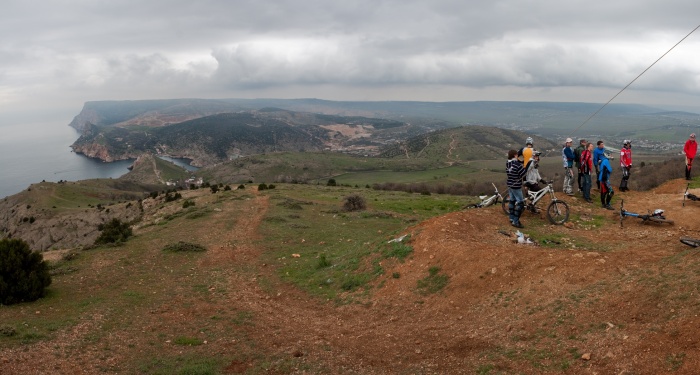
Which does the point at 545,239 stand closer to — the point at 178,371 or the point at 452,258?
the point at 452,258

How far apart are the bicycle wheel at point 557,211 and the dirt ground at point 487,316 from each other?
1.56 ft

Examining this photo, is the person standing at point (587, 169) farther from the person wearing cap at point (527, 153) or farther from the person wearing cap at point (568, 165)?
the person wearing cap at point (527, 153)

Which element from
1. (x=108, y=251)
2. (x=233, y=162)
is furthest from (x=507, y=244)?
(x=233, y=162)

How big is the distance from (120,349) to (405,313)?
7.00m

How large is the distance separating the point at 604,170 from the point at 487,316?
11030 millimetres

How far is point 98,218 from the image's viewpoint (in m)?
54.8

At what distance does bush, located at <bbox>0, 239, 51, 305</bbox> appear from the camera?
12203 mm

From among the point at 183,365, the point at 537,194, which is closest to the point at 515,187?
the point at 537,194

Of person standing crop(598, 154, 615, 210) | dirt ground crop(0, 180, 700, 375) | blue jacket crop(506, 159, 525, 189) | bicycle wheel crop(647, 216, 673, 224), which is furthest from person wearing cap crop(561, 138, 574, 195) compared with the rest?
blue jacket crop(506, 159, 525, 189)

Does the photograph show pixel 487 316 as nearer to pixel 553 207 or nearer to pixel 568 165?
pixel 553 207

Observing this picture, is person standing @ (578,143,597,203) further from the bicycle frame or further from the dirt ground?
the bicycle frame

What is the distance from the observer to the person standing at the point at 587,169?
1725cm

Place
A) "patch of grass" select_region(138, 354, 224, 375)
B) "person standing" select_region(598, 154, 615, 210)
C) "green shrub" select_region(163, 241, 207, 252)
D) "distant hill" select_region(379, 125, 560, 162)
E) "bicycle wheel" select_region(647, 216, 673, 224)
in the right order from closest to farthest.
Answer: "patch of grass" select_region(138, 354, 224, 375), "bicycle wheel" select_region(647, 216, 673, 224), "person standing" select_region(598, 154, 615, 210), "green shrub" select_region(163, 241, 207, 252), "distant hill" select_region(379, 125, 560, 162)

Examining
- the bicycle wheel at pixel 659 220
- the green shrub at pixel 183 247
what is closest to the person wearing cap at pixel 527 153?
the bicycle wheel at pixel 659 220
